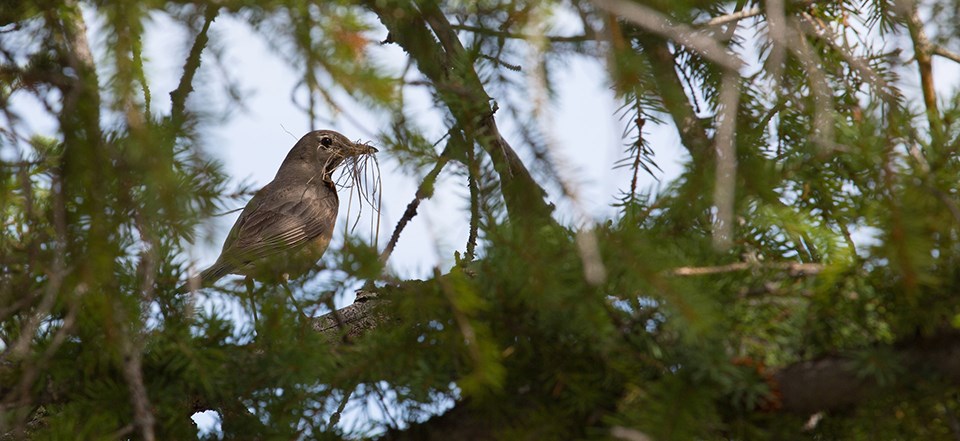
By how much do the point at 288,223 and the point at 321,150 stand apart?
91cm

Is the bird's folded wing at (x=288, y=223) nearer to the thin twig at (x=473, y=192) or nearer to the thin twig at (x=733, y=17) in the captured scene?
the thin twig at (x=473, y=192)

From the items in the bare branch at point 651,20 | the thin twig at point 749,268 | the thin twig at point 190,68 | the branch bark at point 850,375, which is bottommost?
the branch bark at point 850,375

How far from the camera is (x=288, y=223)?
5590mm

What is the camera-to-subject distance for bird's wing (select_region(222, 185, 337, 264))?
17.7 ft

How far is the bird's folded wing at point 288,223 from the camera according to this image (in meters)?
5.38

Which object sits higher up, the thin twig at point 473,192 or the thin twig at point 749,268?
the thin twig at point 473,192

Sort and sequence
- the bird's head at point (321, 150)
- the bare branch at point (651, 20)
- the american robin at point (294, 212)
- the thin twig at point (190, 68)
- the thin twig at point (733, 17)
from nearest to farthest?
the bare branch at point (651, 20), the thin twig at point (190, 68), the thin twig at point (733, 17), the american robin at point (294, 212), the bird's head at point (321, 150)

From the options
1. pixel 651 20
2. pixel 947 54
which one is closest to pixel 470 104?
pixel 651 20

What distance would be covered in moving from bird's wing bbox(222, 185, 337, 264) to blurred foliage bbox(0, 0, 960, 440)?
3156mm

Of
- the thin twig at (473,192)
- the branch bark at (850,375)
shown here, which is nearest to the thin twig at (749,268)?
the branch bark at (850,375)

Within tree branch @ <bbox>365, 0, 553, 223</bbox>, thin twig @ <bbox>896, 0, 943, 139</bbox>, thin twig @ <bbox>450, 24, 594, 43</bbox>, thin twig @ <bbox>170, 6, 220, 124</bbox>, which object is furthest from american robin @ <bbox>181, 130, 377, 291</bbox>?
thin twig @ <bbox>896, 0, 943, 139</bbox>

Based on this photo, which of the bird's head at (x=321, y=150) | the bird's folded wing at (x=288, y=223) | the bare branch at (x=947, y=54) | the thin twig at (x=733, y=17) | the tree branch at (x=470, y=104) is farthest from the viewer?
the bird's head at (x=321, y=150)

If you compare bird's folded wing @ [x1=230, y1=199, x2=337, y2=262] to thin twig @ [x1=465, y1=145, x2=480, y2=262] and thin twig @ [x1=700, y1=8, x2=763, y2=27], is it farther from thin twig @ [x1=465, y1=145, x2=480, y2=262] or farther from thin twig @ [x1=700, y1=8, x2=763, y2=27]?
thin twig @ [x1=700, y1=8, x2=763, y2=27]

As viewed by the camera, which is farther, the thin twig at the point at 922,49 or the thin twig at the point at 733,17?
the thin twig at the point at 733,17
